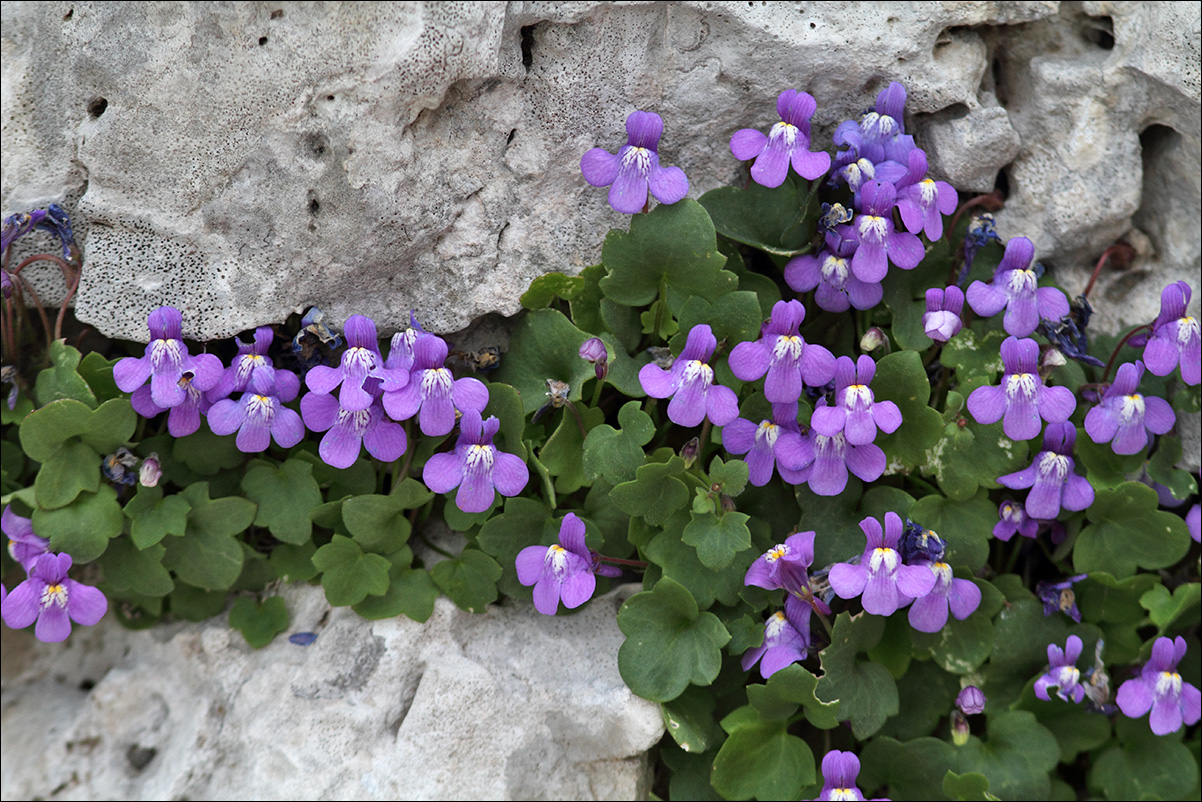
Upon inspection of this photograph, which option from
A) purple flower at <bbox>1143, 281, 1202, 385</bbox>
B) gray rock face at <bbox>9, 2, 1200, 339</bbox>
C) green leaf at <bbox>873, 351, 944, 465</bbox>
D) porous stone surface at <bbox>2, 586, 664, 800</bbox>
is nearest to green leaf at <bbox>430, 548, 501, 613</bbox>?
porous stone surface at <bbox>2, 586, 664, 800</bbox>

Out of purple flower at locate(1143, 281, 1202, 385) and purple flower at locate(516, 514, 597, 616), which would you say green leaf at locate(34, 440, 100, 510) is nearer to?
purple flower at locate(516, 514, 597, 616)

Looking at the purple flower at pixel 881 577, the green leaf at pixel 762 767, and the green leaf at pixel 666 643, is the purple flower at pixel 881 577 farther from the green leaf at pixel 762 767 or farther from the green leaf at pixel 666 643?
the green leaf at pixel 762 767

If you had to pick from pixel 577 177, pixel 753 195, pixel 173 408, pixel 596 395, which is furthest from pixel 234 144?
pixel 753 195

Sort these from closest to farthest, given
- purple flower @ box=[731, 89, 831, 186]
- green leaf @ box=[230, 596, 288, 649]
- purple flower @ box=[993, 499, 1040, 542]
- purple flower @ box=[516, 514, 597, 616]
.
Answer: purple flower @ box=[516, 514, 597, 616] → purple flower @ box=[731, 89, 831, 186] → purple flower @ box=[993, 499, 1040, 542] → green leaf @ box=[230, 596, 288, 649]

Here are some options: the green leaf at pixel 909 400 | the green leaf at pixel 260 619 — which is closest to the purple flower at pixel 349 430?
the green leaf at pixel 260 619

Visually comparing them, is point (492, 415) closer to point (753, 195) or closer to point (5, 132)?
point (753, 195)

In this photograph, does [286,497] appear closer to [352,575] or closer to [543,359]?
[352,575]

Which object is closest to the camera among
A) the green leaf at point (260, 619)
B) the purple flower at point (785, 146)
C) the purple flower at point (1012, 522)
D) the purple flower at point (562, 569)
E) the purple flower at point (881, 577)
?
the purple flower at point (881, 577)
